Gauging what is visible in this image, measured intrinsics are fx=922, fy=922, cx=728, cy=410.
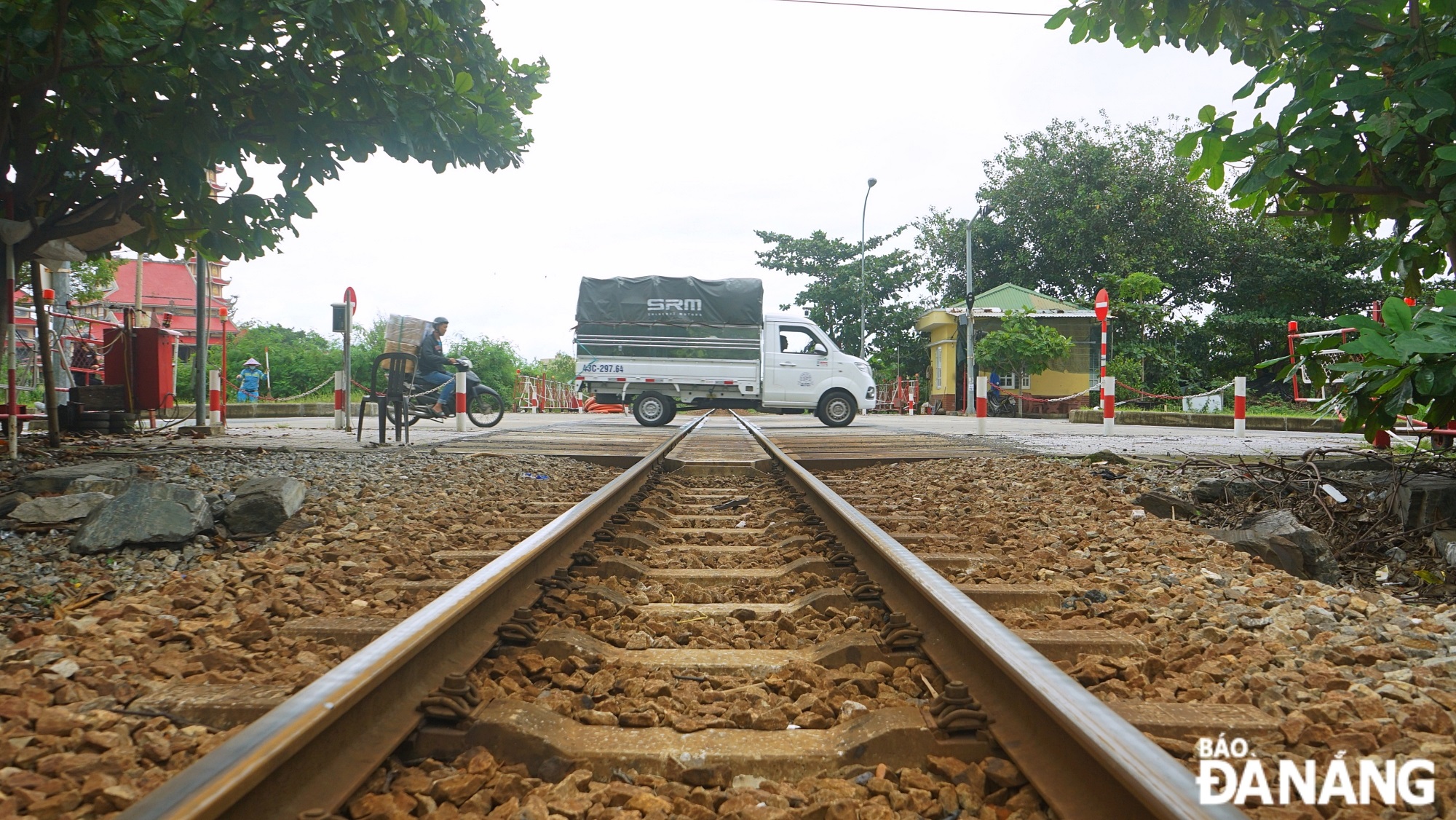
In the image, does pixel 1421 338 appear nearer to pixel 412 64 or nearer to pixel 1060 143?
pixel 412 64

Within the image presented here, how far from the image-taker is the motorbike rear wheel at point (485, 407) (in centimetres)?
1391

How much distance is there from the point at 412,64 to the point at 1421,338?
5.61 meters

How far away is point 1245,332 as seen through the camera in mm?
31328

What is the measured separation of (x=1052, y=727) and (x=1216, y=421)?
1650 centimetres

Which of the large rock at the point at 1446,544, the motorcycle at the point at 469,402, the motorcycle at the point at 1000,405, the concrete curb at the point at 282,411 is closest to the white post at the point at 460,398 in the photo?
the motorcycle at the point at 469,402

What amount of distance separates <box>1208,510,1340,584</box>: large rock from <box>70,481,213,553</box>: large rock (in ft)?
14.2

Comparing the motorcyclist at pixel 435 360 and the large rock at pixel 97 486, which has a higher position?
the motorcyclist at pixel 435 360

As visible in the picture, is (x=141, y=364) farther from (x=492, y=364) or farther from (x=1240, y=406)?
(x=492, y=364)

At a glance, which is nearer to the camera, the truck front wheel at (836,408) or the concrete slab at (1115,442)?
the concrete slab at (1115,442)

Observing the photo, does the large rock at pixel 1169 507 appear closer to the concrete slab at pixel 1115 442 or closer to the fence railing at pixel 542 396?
the concrete slab at pixel 1115 442

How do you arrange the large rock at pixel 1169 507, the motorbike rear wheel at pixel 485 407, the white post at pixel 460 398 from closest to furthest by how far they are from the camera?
the large rock at pixel 1169 507 < the white post at pixel 460 398 < the motorbike rear wheel at pixel 485 407

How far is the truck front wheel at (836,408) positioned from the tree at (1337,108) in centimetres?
1239

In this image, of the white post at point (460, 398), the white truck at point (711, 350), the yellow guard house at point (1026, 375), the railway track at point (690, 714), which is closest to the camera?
the railway track at point (690, 714)

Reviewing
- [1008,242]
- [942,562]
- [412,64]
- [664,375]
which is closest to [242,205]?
[412,64]
